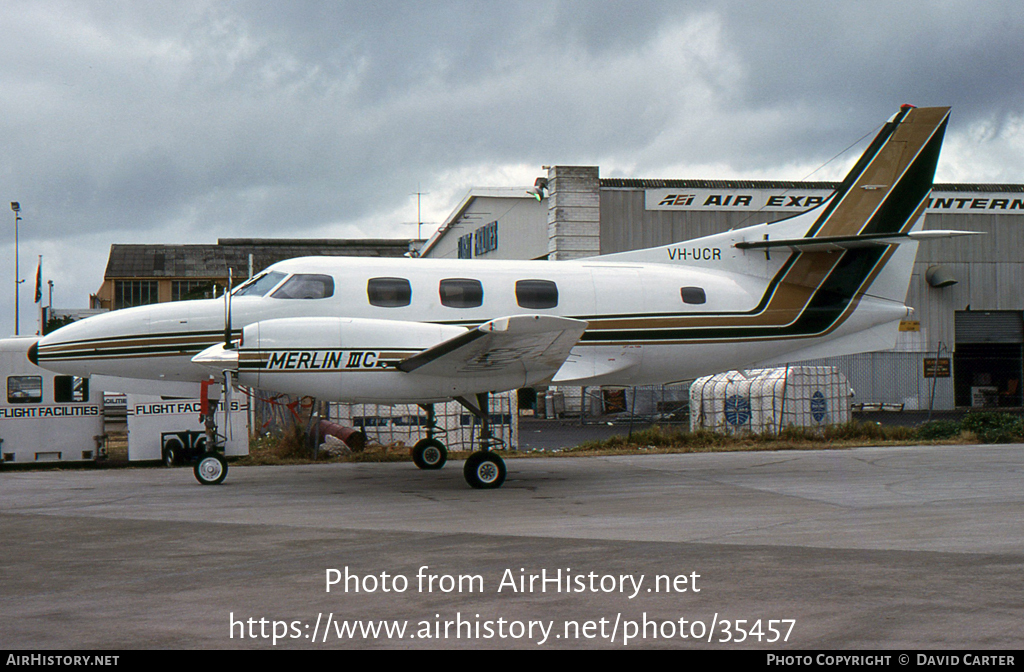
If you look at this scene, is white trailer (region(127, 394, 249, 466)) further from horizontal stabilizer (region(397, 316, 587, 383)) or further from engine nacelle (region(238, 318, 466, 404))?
horizontal stabilizer (region(397, 316, 587, 383))

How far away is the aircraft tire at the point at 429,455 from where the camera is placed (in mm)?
14812

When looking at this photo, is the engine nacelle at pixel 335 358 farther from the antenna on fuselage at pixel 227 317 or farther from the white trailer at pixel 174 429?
the white trailer at pixel 174 429

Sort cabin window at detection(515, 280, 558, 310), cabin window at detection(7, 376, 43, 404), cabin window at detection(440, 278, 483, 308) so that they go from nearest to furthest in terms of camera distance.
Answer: cabin window at detection(440, 278, 483, 308)
cabin window at detection(515, 280, 558, 310)
cabin window at detection(7, 376, 43, 404)

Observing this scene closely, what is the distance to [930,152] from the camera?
48.2 feet

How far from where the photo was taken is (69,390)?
55.2 feet

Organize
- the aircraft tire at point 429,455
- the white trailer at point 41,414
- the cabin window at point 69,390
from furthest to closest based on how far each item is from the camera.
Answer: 1. the cabin window at point 69,390
2. the white trailer at point 41,414
3. the aircraft tire at point 429,455

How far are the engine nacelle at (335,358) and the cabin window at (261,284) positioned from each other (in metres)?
1.10

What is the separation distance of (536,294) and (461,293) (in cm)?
114

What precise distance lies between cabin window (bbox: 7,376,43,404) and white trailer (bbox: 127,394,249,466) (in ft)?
5.28

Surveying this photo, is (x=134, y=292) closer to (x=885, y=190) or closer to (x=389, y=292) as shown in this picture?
(x=389, y=292)

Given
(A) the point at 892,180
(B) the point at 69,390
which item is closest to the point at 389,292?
(B) the point at 69,390

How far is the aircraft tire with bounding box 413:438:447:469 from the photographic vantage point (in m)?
14.8

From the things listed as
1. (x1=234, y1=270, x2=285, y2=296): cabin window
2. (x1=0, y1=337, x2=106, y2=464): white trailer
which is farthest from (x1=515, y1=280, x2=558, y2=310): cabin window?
(x1=0, y1=337, x2=106, y2=464): white trailer

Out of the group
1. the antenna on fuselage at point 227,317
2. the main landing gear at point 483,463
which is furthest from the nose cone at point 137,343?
the main landing gear at point 483,463
